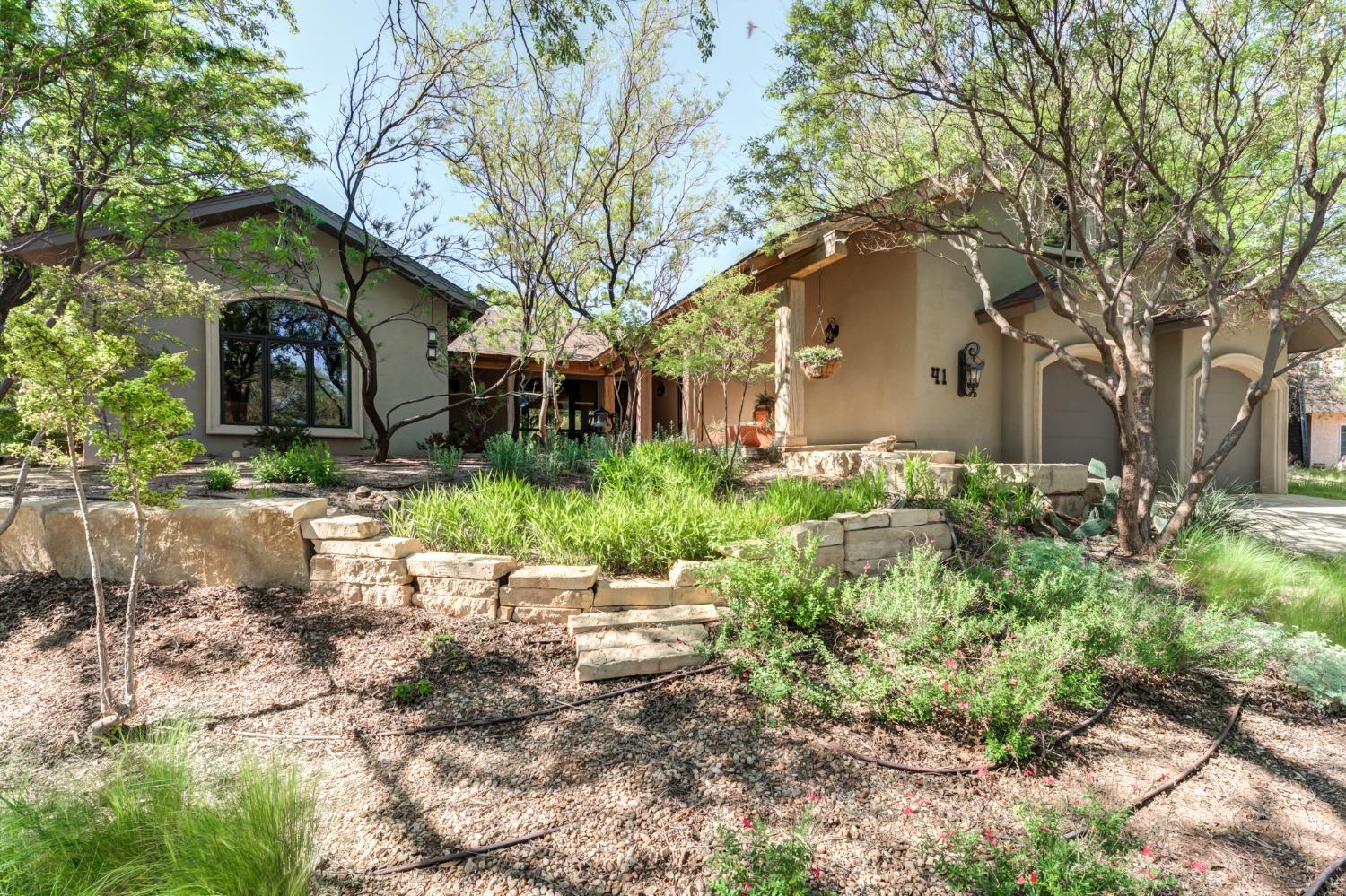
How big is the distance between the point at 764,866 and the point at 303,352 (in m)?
9.83

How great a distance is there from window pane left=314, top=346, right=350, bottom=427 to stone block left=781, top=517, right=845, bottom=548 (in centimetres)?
804

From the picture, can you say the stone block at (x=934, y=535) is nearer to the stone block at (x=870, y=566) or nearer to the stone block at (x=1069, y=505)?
the stone block at (x=870, y=566)

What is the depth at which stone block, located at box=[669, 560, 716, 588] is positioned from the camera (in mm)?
3592

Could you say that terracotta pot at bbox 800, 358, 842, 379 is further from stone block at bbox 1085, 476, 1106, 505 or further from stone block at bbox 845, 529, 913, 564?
stone block at bbox 845, 529, 913, 564

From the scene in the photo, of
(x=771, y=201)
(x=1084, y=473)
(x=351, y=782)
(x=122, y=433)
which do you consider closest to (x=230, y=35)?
(x=122, y=433)

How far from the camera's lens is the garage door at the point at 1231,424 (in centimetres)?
958

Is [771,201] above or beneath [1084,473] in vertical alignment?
above

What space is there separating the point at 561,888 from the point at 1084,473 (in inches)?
236

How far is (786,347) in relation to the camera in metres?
8.30

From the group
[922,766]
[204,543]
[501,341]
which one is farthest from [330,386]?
[922,766]

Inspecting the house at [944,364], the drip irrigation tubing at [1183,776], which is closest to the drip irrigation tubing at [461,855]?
the drip irrigation tubing at [1183,776]

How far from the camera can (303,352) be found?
9.22m

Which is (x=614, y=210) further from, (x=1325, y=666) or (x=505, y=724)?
(x=1325, y=666)

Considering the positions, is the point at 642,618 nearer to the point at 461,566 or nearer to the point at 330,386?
the point at 461,566
